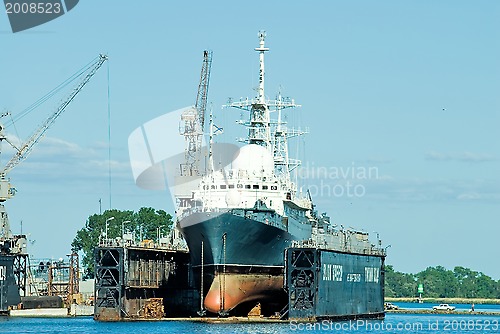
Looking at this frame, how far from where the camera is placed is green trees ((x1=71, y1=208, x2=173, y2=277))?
7121 inches

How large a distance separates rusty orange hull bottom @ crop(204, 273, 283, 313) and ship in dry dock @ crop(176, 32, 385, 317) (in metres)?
0.08

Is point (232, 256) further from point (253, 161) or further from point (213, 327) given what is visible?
point (253, 161)

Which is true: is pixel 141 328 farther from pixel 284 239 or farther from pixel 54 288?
pixel 54 288

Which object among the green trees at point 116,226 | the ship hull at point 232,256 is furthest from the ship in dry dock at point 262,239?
the green trees at point 116,226

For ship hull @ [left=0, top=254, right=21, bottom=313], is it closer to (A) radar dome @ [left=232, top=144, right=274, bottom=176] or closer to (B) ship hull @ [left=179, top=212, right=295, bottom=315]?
(B) ship hull @ [left=179, top=212, right=295, bottom=315]

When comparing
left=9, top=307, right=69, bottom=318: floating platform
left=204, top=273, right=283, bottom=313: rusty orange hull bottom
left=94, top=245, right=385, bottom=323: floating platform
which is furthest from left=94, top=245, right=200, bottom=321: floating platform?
left=9, top=307, right=69, bottom=318: floating platform

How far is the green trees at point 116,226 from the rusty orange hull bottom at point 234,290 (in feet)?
265

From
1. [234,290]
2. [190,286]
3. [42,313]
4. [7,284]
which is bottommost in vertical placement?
[42,313]

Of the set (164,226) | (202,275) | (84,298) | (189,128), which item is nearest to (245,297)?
(202,275)

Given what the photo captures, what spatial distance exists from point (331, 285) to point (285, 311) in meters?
5.57

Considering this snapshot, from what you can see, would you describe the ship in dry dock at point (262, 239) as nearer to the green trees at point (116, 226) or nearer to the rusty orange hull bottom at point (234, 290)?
the rusty orange hull bottom at point (234, 290)

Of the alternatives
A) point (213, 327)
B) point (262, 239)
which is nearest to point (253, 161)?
point (262, 239)

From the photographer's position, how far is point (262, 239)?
317 ft

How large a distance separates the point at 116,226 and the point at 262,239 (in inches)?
3574
